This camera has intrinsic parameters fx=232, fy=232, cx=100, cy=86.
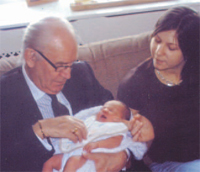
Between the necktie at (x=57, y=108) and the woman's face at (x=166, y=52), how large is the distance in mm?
541

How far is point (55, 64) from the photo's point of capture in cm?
106

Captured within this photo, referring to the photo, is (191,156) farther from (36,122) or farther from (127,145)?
(36,122)

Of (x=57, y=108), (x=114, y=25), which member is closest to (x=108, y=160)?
(x=57, y=108)

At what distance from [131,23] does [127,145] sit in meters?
0.89

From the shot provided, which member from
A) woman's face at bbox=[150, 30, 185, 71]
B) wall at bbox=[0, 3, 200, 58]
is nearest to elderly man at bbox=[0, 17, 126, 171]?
woman's face at bbox=[150, 30, 185, 71]

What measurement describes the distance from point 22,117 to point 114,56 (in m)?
0.66

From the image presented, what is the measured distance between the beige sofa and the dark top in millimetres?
66

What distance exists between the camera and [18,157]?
1.01m

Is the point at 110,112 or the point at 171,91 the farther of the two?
the point at 171,91

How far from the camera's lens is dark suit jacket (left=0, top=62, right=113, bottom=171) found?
1014mm

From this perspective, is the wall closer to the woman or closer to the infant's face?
the woman

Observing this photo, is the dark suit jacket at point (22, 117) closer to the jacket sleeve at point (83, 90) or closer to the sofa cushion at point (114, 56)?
the jacket sleeve at point (83, 90)

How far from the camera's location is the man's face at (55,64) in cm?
103

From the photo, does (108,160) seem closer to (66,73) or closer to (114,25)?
(66,73)
